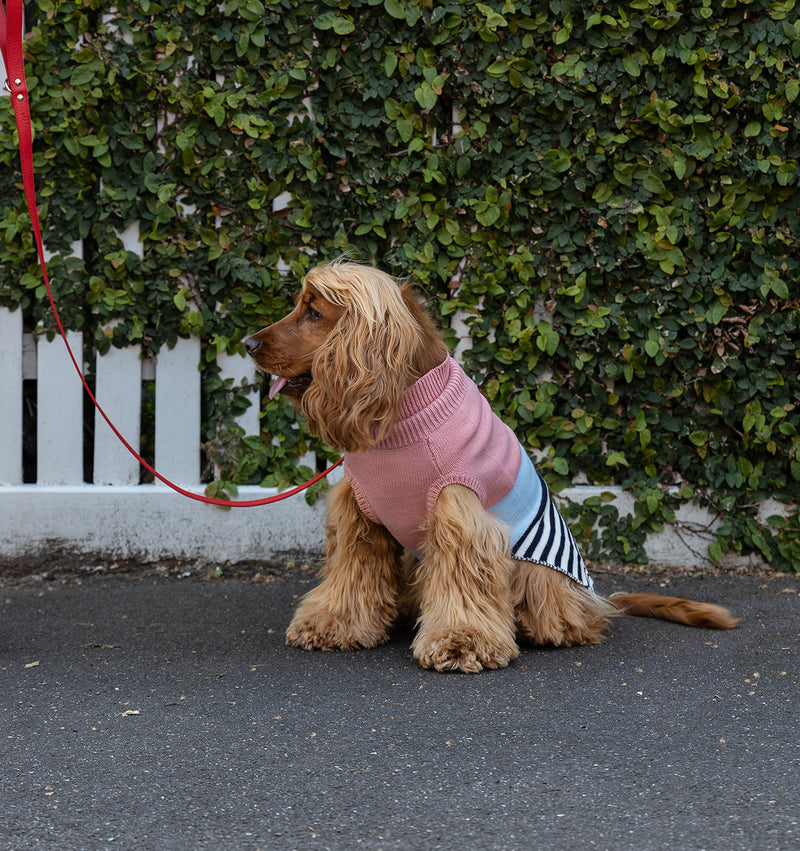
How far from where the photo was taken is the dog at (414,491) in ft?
9.41

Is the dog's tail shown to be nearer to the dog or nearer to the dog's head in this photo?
the dog

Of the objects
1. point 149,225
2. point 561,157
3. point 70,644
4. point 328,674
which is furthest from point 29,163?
point 561,157

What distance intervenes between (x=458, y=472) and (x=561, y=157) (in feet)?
6.10

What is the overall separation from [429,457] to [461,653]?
629 millimetres

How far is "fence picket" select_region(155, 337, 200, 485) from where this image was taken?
4.25 meters

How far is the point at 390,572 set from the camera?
10.6 ft

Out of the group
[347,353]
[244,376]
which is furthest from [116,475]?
[347,353]

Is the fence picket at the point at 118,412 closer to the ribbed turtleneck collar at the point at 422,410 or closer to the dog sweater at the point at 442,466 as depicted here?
the dog sweater at the point at 442,466

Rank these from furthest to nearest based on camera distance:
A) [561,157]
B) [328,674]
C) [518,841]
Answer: [561,157] → [328,674] → [518,841]

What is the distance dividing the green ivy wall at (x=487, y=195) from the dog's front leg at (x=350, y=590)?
1112mm

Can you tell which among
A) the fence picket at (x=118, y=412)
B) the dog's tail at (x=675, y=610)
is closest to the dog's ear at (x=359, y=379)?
the dog's tail at (x=675, y=610)

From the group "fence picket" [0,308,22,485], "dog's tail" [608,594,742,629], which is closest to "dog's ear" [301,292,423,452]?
"dog's tail" [608,594,742,629]

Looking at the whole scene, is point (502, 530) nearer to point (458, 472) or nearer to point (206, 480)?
point (458, 472)

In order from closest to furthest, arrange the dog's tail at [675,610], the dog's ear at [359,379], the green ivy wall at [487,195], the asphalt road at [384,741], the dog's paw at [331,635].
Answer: the asphalt road at [384,741] → the dog's ear at [359,379] → the dog's paw at [331,635] → the dog's tail at [675,610] → the green ivy wall at [487,195]
